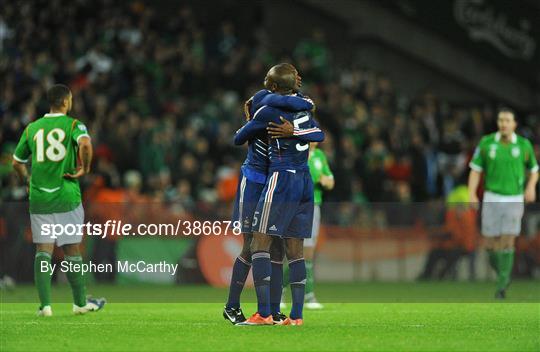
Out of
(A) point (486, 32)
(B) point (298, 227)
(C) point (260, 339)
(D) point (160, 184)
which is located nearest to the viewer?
(C) point (260, 339)

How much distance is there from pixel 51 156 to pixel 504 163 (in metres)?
6.30

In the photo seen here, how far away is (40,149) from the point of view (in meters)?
13.2

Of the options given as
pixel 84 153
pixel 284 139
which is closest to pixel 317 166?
pixel 84 153

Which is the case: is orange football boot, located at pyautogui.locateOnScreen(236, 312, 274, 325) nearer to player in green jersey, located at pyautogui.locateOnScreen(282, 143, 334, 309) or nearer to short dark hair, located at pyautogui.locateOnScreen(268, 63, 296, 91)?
short dark hair, located at pyautogui.locateOnScreen(268, 63, 296, 91)

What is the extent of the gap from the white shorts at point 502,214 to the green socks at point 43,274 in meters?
6.23

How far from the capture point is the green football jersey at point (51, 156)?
13188mm

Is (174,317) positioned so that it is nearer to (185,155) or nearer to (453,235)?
(453,235)

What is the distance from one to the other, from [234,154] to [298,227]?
11646 millimetres

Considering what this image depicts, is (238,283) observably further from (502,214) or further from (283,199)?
(502,214)

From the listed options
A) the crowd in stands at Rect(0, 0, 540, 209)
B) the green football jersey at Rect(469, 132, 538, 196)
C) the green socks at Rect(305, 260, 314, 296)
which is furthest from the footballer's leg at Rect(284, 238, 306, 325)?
the crowd in stands at Rect(0, 0, 540, 209)

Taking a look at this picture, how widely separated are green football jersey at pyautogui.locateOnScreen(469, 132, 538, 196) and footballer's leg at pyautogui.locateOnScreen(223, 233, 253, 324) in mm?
5627

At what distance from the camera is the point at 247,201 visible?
38.5ft

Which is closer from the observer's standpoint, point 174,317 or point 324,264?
point 174,317

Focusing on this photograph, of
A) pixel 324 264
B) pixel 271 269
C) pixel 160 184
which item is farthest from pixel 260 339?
pixel 160 184
